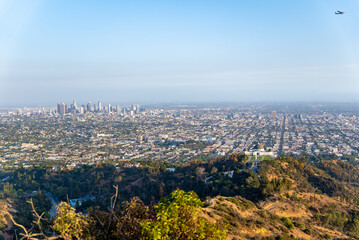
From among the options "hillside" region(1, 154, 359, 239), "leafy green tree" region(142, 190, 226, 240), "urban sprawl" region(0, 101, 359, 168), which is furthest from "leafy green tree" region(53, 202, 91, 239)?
"urban sprawl" region(0, 101, 359, 168)

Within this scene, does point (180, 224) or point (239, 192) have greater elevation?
point (180, 224)

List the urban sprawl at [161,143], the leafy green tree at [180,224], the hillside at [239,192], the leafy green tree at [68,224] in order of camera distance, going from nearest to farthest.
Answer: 1. the leafy green tree at [180,224]
2. the leafy green tree at [68,224]
3. the hillside at [239,192]
4. the urban sprawl at [161,143]

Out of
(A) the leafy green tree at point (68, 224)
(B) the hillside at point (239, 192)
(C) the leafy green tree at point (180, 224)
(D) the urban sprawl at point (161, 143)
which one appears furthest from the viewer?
(D) the urban sprawl at point (161, 143)

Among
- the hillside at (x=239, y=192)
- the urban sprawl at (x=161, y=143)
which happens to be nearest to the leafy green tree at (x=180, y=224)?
the hillside at (x=239, y=192)

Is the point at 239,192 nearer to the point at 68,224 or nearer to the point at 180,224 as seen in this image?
the point at 180,224

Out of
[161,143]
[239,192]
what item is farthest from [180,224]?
[161,143]

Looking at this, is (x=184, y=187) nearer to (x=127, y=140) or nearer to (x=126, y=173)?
(x=126, y=173)

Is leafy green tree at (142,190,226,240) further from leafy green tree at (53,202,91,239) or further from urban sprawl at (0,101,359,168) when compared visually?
urban sprawl at (0,101,359,168)

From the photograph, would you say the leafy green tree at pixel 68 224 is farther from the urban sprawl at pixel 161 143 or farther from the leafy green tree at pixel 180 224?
the urban sprawl at pixel 161 143
